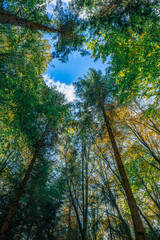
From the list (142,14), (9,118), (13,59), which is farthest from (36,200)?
(142,14)

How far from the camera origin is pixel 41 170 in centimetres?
781

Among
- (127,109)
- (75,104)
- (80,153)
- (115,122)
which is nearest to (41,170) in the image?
(80,153)

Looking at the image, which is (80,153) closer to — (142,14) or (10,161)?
(10,161)

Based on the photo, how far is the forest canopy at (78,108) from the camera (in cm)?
406

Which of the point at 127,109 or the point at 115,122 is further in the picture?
the point at 127,109

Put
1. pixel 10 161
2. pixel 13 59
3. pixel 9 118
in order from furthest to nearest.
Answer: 1. pixel 10 161
2. pixel 9 118
3. pixel 13 59

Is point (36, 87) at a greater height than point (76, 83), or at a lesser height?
lesser

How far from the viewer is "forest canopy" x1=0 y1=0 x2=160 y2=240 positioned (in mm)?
4059

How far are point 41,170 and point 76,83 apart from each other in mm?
7431

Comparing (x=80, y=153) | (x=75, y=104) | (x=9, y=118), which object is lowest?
(x=80, y=153)

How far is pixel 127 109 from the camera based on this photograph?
8.37 meters

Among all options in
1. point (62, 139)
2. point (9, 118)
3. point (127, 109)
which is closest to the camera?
point (9, 118)

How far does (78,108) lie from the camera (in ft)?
28.4

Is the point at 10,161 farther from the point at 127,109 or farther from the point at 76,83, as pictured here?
the point at 127,109
